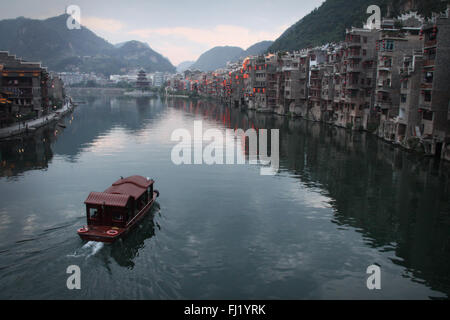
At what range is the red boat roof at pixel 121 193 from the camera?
21.8 m

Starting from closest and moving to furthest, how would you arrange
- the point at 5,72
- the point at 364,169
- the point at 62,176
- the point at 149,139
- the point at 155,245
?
the point at 155,245 < the point at 62,176 < the point at 364,169 < the point at 149,139 < the point at 5,72

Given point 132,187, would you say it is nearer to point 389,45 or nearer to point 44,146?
point 44,146

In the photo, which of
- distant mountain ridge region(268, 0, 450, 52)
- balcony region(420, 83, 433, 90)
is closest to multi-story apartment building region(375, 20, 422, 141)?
balcony region(420, 83, 433, 90)

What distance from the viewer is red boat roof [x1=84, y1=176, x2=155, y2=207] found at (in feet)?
71.6

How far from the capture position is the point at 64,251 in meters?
20.6

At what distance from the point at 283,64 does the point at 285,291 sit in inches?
4243

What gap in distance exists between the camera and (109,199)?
22.0m

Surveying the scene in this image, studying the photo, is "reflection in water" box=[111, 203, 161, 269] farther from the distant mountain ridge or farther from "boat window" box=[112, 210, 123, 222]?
the distant mountain ridge

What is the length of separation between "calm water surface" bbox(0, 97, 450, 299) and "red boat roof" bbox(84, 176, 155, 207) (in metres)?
2.28

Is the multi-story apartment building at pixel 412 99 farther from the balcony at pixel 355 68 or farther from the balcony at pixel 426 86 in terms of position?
the balcony at pixel 355 68

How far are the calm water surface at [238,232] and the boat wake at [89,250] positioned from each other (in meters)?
0.11
